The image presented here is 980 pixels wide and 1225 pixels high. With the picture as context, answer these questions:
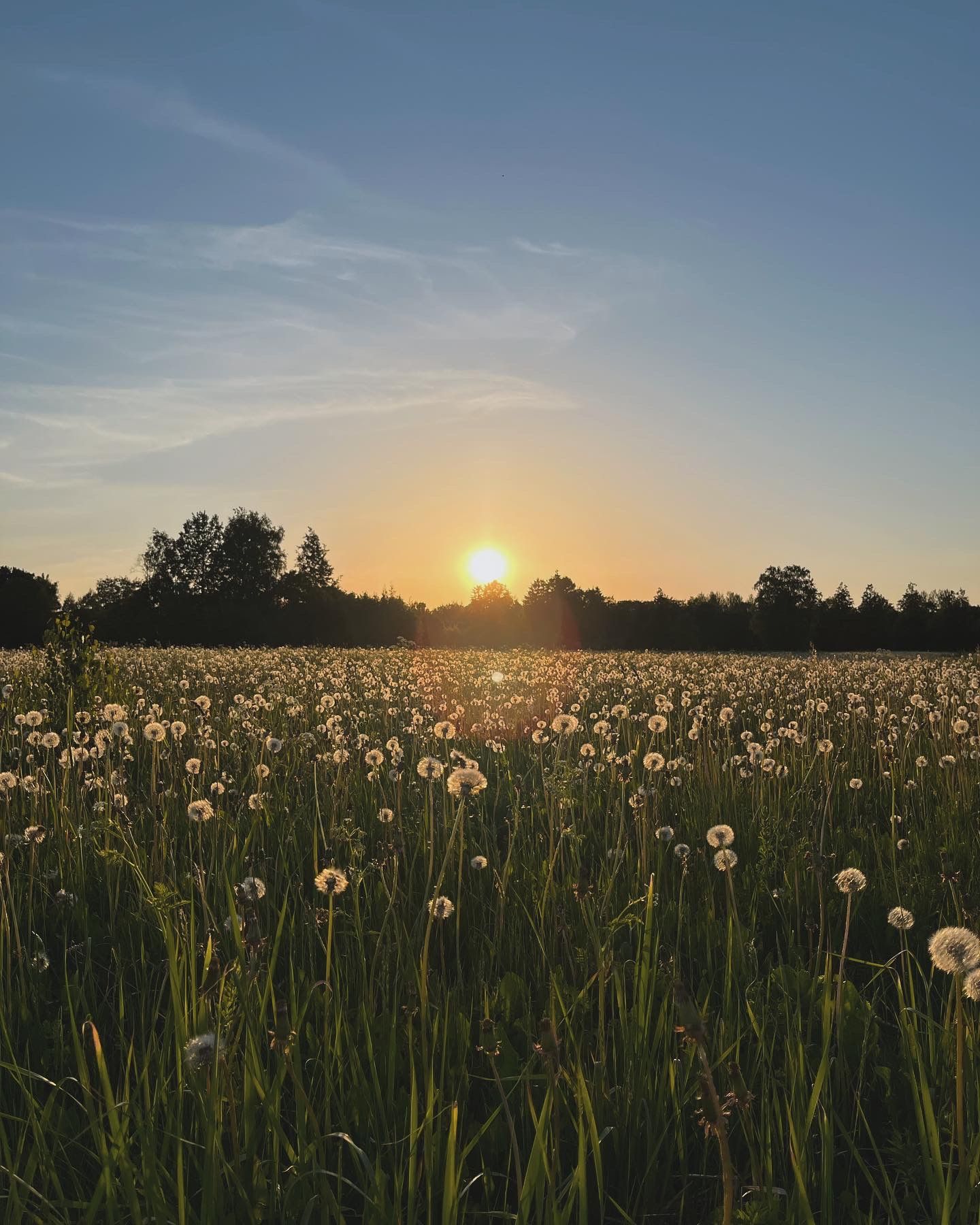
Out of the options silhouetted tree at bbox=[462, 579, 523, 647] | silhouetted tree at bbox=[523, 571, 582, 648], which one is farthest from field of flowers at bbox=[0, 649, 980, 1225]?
silhouetted tree at bbox=[523, 571, 582, 648]

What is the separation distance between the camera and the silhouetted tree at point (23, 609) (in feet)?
206

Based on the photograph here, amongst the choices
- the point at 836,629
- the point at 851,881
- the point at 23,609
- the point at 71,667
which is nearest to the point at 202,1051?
the point at 851,881

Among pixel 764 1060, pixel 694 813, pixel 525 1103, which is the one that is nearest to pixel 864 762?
pixel 694 813

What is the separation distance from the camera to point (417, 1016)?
8.34ft

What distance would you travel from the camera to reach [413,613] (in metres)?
77.0

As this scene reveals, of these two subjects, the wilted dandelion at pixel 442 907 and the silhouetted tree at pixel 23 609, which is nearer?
the wilted dandelion at pixel 442 907

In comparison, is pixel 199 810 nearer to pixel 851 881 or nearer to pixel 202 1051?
pixel 202 1051

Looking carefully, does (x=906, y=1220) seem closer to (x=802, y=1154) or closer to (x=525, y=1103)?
(x=802, y=1154)

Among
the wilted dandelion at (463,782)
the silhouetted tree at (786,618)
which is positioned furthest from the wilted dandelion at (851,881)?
the silhouetted tree at (786,618)

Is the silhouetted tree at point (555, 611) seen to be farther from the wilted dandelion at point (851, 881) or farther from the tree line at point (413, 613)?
the wilted dandelion at point (851, 881)

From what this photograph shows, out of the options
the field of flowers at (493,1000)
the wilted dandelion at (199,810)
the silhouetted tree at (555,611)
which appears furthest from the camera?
the silhouetted tree at (555,611)

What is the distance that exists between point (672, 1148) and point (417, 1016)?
814 millimetres

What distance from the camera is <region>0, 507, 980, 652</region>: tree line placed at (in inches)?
2655

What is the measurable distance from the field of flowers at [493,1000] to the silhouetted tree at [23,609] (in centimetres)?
6446
